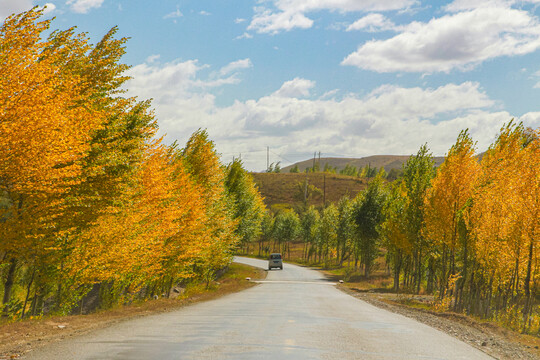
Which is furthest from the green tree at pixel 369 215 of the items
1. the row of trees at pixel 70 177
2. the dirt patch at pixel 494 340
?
the row of trees at pixel 70 177

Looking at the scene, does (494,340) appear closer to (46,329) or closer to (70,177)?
(46,329)

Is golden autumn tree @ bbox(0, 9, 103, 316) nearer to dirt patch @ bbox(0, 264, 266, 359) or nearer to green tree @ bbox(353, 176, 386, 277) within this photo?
dirt patch @ bbox(0, 264, 266, 359)

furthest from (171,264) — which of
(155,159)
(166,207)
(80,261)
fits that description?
(80,261)

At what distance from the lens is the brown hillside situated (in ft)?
461

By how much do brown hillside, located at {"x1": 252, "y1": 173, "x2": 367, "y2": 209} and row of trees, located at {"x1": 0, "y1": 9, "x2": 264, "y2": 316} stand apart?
382ft

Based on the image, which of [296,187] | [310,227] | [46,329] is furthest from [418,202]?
[296,187]

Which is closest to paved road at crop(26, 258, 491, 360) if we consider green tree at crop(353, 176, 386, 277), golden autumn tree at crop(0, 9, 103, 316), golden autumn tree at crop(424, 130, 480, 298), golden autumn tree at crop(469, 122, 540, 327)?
golden autumn tree at crop(0, 9, 103, 316)

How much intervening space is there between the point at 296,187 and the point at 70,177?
143143 mm

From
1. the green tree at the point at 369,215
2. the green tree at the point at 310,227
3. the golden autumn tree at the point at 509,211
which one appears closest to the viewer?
the golden autumn tree at the point at 509,211

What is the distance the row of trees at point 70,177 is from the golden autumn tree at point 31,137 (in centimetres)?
3

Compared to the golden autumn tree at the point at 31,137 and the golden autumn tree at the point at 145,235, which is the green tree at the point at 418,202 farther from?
the golden autumn tree at the point at 31,137

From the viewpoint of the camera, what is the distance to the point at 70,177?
42.8ft

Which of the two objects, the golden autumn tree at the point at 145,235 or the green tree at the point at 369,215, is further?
the green tree at the point at 369,215

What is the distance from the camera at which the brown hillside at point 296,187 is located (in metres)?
140
